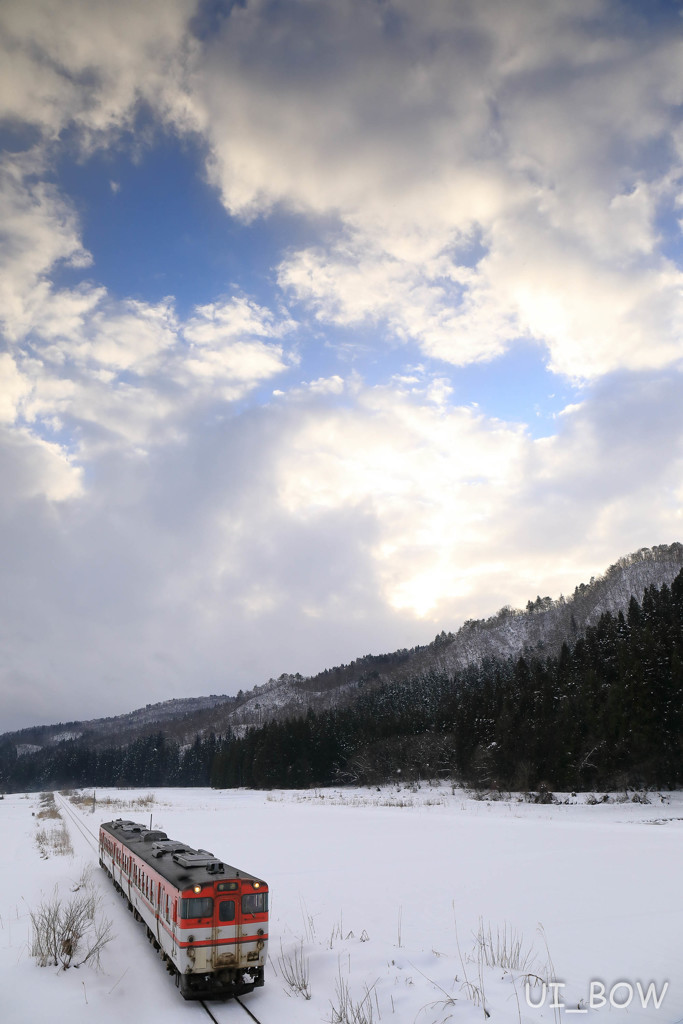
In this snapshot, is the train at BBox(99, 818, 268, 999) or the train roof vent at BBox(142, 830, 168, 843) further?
the train roof vent at BBox(142, 830, 168, 843)

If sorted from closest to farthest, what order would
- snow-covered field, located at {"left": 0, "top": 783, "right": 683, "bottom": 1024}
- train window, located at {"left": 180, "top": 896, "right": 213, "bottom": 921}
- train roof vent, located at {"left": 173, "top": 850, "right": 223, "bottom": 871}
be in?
snow-covered field, located at {"left": 0, "top": 783, "right": 683, "bottom": 1024} < train window, located at {"left": 180, "top": 896, "right": 213, "bottom": 921} < train roof vent, located at {"left": 173, "top": 850, "right": 223, "bottom": 871}

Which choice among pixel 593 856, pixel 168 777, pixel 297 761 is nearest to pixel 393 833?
pixel 593 856

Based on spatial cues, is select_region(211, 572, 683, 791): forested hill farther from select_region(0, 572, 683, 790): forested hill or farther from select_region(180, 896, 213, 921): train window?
select_region(180, 896, 213, 921): train window

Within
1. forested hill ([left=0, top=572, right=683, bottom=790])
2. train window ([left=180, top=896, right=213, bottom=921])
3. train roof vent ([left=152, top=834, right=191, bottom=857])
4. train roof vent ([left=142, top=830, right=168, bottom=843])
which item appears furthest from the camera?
forested hill ([left=0, top=572, right=683, bottom=790])

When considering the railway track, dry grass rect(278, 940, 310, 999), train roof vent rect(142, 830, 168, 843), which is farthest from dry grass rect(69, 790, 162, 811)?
the railway track

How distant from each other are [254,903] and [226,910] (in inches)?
25.2

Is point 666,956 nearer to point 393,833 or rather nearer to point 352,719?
point 393,833

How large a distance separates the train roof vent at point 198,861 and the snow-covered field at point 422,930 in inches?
91.3

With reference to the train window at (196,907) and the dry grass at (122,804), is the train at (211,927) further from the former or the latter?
the dry grass at (122,804)

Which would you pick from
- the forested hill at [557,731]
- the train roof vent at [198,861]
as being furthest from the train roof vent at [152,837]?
the forested hill at [557,731]

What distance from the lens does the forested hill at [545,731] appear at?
48781 millimetres

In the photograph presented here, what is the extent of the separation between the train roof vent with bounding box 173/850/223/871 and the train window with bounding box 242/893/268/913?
3.80ft

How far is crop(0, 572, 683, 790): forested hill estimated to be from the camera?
48781 millimetres

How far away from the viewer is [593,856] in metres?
22.7
